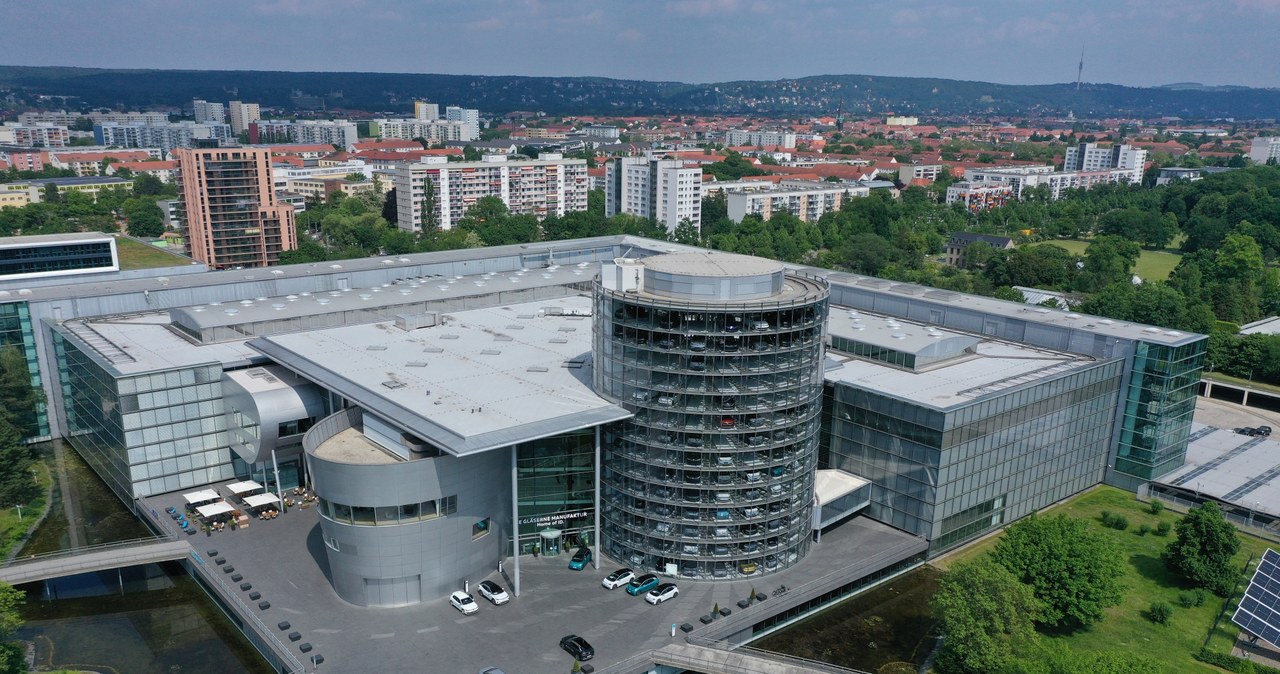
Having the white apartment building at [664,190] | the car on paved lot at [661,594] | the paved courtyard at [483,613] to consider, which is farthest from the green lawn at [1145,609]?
the white apartment building at [664,190]

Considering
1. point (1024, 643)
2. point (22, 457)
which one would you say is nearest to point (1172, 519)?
point (1024, 643)

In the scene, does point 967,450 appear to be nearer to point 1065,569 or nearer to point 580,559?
point 1065,569

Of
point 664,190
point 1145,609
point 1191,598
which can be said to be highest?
point 664,190

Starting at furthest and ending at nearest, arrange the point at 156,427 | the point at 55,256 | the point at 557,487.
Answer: the point at 55,256, the point at 156,427, the point at 557,487

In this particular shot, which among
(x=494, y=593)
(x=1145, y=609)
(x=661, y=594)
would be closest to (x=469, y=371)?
(x=494, y=593)

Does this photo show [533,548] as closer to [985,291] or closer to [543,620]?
[543,620]
